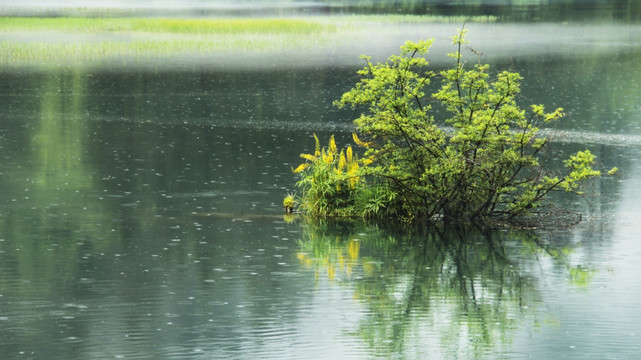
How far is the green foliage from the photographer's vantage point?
59.2ft

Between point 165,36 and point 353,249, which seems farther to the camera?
point 165,36

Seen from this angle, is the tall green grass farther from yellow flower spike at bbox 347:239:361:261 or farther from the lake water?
yellow flower spike at bbox 347:239:361:261

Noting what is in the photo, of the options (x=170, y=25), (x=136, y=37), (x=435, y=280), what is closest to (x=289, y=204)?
(x=435, y=280)

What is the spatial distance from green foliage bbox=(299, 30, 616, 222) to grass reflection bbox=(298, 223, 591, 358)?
2.16 feet

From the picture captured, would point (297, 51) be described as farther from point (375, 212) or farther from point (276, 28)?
point (375, 212)

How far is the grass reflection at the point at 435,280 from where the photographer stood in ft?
39.8

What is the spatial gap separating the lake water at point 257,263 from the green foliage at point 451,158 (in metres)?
0.65

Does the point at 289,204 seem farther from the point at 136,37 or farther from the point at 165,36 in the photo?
the point at 165,36

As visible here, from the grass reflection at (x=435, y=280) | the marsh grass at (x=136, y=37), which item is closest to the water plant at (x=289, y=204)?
the grass reflection at (x=435, y=280)

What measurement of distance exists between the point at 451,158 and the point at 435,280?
3591 millimetres

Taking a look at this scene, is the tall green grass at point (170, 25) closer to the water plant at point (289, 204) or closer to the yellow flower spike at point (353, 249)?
the water plant at point (289, 204)

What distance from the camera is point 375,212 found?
62.2 ft

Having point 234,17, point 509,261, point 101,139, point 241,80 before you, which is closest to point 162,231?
point 509,261

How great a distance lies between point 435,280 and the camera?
14.8m
